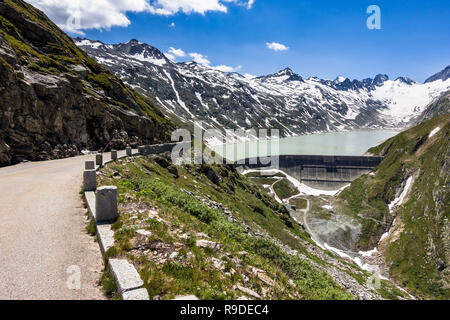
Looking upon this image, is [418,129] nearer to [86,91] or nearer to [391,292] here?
[391,292]

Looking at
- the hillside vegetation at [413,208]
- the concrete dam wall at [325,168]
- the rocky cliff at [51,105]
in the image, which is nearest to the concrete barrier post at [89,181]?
the rocky cliff at [51,105]

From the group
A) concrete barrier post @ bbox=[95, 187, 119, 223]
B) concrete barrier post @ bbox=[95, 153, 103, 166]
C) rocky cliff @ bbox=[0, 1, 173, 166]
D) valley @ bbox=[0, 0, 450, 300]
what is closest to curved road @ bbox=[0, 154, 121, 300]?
valley @ bbox=[0, 0, 450, 300]

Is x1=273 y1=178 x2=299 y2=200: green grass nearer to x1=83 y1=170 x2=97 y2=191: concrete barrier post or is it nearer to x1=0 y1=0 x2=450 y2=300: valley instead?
x1=0 y1=0 x2=450 y2=300: valley

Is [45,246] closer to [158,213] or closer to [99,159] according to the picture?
[158,213]

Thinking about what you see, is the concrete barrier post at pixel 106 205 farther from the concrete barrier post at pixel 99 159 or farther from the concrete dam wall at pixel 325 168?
the concrete dam wall at pixel 325 168

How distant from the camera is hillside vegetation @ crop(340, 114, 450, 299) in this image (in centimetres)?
4997

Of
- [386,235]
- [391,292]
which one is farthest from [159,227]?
[386,235]

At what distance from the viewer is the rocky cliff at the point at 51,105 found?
25.8 m

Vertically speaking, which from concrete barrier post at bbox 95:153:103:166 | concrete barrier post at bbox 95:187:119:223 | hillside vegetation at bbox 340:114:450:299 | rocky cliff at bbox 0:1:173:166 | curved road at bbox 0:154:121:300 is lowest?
hillside vegetation at bbox 340:114:450:299

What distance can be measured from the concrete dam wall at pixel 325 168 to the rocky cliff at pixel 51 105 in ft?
249

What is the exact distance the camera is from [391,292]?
136ft

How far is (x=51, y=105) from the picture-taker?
3081 centimetres

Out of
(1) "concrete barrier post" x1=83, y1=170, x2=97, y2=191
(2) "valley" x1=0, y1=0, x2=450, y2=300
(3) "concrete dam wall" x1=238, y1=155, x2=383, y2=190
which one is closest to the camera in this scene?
(2) "valley" x1=0, y1=0, x2=450, y2=300

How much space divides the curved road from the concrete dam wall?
105480mm
